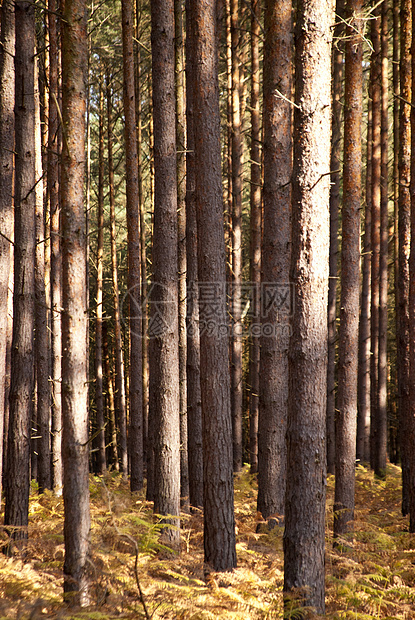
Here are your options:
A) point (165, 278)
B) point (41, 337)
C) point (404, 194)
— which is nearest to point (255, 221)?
point (404, 194)

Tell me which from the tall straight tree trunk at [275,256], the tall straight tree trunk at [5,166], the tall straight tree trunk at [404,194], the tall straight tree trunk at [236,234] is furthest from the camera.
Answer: the tall straight tree trunk at [236,234]

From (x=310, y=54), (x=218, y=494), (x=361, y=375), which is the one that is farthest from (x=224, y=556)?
(x=361, y=375)

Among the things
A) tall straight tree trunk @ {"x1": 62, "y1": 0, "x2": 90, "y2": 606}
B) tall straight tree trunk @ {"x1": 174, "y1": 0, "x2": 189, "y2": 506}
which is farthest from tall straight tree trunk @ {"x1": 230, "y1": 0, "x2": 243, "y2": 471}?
tall straight tree trunk @ {"x1": 62, "y1": 0, "x2": 90, "y2": 606}

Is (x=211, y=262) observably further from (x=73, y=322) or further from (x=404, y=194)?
(x=404, y=194)

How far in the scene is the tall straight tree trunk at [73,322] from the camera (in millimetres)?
4027

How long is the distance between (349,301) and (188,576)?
385 cm

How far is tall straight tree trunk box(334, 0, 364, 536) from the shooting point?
20.0 feet

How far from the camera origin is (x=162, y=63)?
5.91 meters

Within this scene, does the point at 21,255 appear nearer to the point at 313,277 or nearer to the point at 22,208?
the point at 22,208

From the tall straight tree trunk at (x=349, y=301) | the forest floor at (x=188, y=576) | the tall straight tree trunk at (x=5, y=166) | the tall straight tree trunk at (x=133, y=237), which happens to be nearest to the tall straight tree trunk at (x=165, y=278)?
the forest floor at (x=188, y=576)

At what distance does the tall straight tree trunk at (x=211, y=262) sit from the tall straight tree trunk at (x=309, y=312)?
1.19 m

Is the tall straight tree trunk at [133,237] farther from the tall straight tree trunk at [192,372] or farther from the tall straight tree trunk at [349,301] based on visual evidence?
the tall straight tree trunk at [349,301]

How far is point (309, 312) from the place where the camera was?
3.94 m

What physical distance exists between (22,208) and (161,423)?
9.92ft
